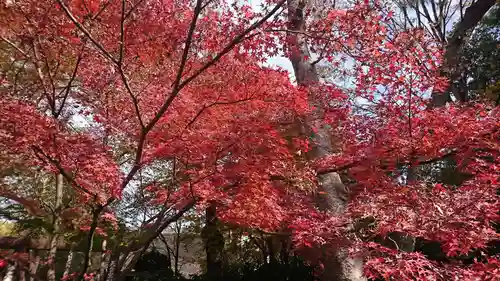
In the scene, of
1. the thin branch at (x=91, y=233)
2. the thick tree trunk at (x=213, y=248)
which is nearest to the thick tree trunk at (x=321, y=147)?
the thin branch at (x=91, y=233)

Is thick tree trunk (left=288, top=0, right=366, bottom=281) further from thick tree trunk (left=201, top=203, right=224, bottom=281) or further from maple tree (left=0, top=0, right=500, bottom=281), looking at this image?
thick tree trunk (left=201, top=203, right=224, bottom=281)

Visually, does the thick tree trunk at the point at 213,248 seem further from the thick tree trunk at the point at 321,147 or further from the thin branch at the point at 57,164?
the thin branch at the point at 57,164

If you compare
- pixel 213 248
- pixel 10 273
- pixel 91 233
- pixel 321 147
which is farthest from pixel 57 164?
pixel 10 273

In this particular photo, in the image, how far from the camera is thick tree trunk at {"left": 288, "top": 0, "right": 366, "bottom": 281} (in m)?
5.40

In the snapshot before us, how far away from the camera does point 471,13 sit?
28.7ft

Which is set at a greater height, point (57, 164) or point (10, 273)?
point (57, 164)

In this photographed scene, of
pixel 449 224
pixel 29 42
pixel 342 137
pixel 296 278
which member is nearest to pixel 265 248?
pixel 296 278

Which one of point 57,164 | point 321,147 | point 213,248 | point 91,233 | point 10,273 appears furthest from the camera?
point 213,248

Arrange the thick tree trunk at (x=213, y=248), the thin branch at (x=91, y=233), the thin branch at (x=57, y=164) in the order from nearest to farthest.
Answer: the thin branch at (x=57, y=164) → the thin branch at (x=91, y=233) → the thick tree trunk at (x=213, y=248)

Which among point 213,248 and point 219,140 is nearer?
point 219,140

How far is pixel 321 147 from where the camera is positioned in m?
6.27

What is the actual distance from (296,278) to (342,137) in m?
3.68

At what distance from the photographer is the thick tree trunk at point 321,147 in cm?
540

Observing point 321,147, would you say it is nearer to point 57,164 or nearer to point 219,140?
point 219,140
